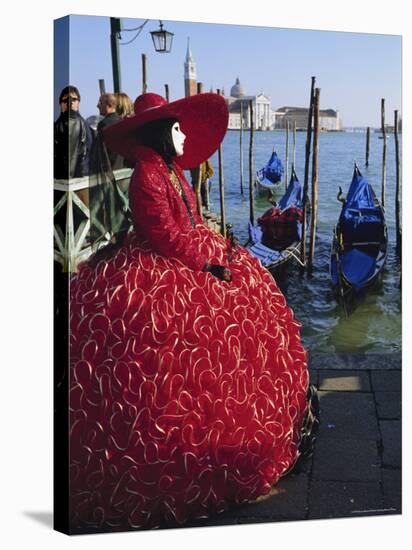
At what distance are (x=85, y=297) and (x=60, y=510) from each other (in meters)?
1.20

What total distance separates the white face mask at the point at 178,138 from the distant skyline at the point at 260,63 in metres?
0.16

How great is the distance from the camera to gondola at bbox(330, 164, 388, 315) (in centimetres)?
757

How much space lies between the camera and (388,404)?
7680 mm

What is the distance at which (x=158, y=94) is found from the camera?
683 cm

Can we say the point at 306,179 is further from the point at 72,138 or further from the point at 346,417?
the point at 72,138

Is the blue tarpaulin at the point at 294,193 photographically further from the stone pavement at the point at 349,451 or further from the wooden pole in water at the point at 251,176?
the stone pavement at the point at 349,451

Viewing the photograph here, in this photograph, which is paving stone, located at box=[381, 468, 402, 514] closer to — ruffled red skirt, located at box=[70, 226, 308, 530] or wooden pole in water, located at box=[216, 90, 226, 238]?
ruffled red skirt, located at box=[70, 226, 308, 530]

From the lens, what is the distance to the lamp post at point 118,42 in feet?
22.0

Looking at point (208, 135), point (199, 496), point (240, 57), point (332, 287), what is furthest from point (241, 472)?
point (240, 57)

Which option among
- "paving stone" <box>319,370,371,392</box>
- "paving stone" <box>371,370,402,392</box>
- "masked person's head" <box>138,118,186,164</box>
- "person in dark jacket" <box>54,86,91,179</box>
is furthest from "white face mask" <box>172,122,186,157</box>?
"paving stone" <box>371,370,402,392</box>

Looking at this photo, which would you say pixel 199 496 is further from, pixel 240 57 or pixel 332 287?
pixel 240 57

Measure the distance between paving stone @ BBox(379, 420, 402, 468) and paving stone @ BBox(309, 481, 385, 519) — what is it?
6.8 inches

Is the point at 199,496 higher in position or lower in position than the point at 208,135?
lower

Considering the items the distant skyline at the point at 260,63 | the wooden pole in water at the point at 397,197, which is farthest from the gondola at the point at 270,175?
the wooden pole in water at the point at 397,197
